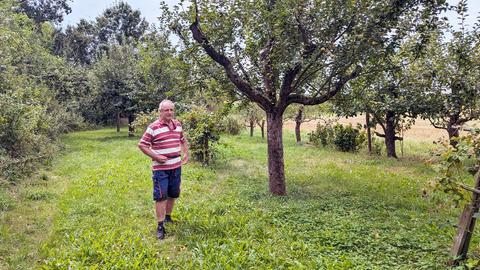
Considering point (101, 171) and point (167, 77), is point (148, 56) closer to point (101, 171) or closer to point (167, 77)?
point (167, 77)

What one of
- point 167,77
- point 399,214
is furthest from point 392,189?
point 167,77

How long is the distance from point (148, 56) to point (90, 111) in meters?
6.09

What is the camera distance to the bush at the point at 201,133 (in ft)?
36.0

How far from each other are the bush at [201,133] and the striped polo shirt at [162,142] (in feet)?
18.6

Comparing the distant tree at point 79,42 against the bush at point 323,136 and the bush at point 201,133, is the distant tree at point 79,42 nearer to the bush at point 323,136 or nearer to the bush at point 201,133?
the bush at point 323,136

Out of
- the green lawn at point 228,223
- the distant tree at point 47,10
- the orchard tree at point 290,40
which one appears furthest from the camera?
the distant tree at point 47,10

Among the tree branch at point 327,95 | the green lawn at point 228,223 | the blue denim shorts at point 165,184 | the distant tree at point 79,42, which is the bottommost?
the green lawn at point 228,223

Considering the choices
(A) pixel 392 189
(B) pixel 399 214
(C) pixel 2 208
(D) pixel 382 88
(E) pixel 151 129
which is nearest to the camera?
(E) pixel 151 129

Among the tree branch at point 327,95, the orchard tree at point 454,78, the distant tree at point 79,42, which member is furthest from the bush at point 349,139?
the distant tree at point 79,42

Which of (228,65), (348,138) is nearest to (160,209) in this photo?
(228,65)

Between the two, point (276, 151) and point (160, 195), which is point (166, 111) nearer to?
point (160, 195)

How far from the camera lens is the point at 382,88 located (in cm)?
1175

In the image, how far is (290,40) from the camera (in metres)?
6.48

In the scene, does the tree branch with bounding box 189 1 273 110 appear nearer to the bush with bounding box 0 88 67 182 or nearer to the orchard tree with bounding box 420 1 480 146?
the bush with bounding box 0 88 67 182
